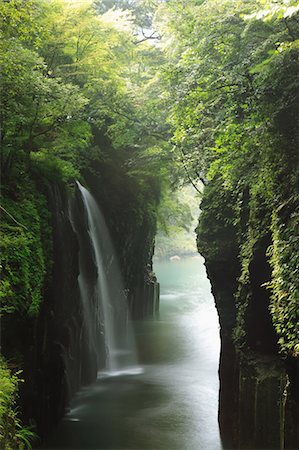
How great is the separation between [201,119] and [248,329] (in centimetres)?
491

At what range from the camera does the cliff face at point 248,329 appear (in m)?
7.22

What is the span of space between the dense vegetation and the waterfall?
3.34 m

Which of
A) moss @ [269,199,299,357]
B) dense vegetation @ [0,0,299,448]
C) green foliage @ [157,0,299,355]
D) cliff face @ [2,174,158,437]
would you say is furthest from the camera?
cliff face @ [2,174,158,437]

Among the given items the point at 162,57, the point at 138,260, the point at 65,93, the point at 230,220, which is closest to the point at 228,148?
the point at 230,220

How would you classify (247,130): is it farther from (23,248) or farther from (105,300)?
(105,300)

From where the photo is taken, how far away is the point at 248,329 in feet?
27.1

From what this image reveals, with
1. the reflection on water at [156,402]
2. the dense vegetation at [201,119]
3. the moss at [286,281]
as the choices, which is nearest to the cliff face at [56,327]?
→ the dense vegetation at [201,119]

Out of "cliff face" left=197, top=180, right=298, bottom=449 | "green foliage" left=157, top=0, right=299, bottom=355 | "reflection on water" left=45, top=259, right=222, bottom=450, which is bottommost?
"reflection on water" left=45, top=259, right=222, bottom=450

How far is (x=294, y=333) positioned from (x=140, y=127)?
10.8 meters

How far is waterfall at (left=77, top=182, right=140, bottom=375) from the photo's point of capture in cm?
1413

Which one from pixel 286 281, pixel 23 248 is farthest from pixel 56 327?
pixel 286 281

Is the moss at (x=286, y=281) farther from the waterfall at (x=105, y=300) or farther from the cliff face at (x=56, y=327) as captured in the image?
the waterfall at (x=105, y=300)

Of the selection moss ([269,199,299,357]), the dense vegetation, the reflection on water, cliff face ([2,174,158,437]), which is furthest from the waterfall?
moss ([269,199,299,357])

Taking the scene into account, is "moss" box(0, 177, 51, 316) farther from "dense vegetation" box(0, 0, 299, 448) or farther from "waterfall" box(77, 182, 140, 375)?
"waterfall" box(77, 182, 140, 375)
